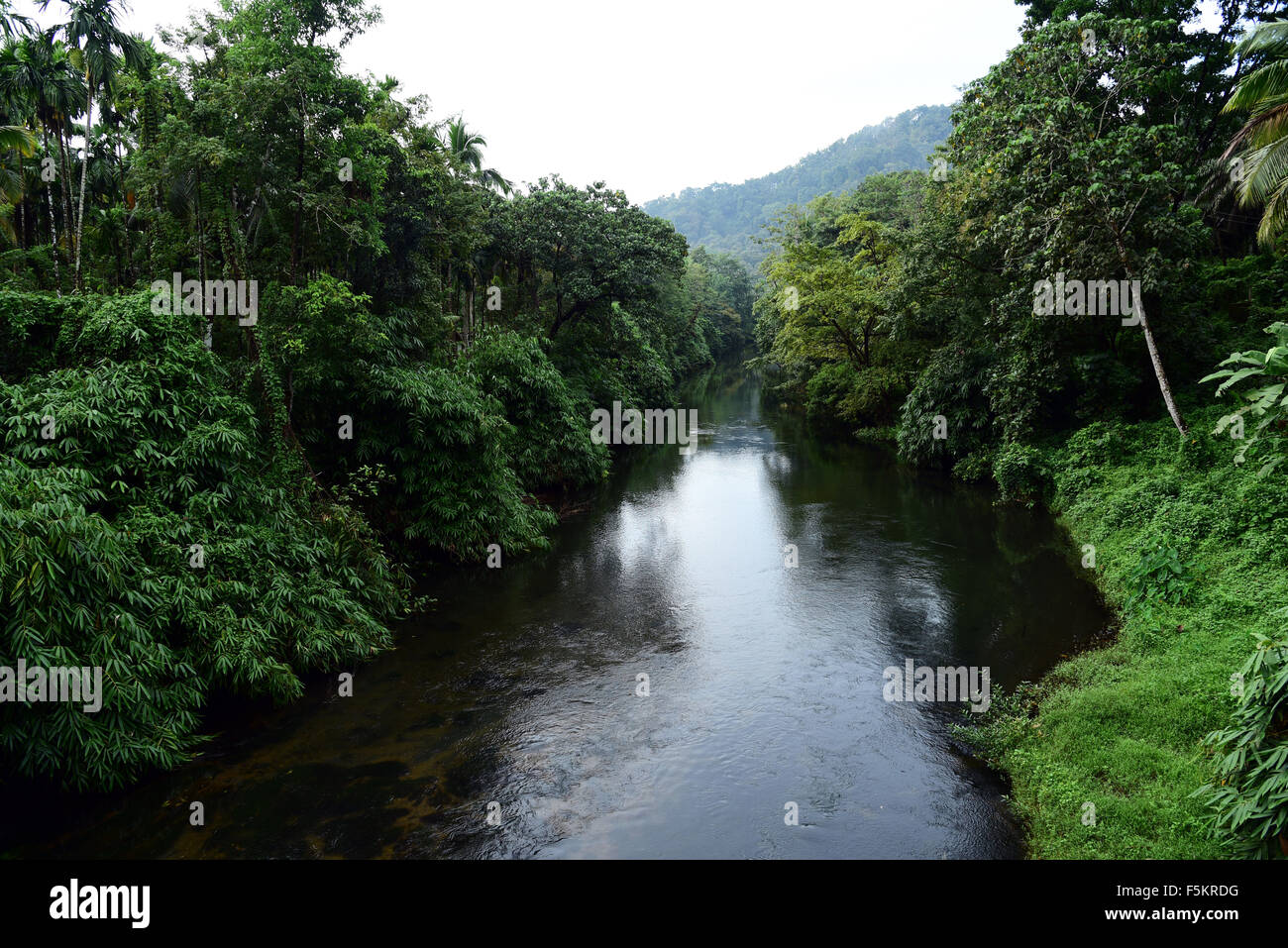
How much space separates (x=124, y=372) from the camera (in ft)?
30.0

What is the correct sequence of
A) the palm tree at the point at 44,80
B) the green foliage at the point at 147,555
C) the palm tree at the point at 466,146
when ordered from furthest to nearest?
1. the palm tree at the point at 466,146
2. the palm tree at the point at 44,80
3. the green foliage at the point at 147,555

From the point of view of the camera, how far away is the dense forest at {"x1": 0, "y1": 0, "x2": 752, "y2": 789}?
7676 millimetres

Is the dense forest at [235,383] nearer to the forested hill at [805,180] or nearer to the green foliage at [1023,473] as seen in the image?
the green foliage at [1023,473]

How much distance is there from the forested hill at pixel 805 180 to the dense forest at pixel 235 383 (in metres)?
129

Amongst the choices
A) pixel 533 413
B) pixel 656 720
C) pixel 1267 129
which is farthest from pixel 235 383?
pixel 1267 129

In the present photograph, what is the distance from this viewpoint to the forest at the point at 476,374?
24.3 ft

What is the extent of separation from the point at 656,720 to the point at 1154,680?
19.8ft

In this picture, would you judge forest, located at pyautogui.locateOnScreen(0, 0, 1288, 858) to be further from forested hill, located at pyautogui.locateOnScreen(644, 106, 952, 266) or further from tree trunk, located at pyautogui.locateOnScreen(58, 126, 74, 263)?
forested hill, located at pyautogui.locateOnScreen(644, 106, 952, 266)

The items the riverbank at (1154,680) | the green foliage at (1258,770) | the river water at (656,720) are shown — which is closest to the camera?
the green foliage at (1258,770)

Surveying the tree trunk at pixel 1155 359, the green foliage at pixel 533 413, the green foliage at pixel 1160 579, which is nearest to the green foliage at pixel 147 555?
the green foliage at pixel 533 413

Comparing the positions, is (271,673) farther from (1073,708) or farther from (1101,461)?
(1101,461)

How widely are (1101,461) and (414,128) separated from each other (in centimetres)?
2008
